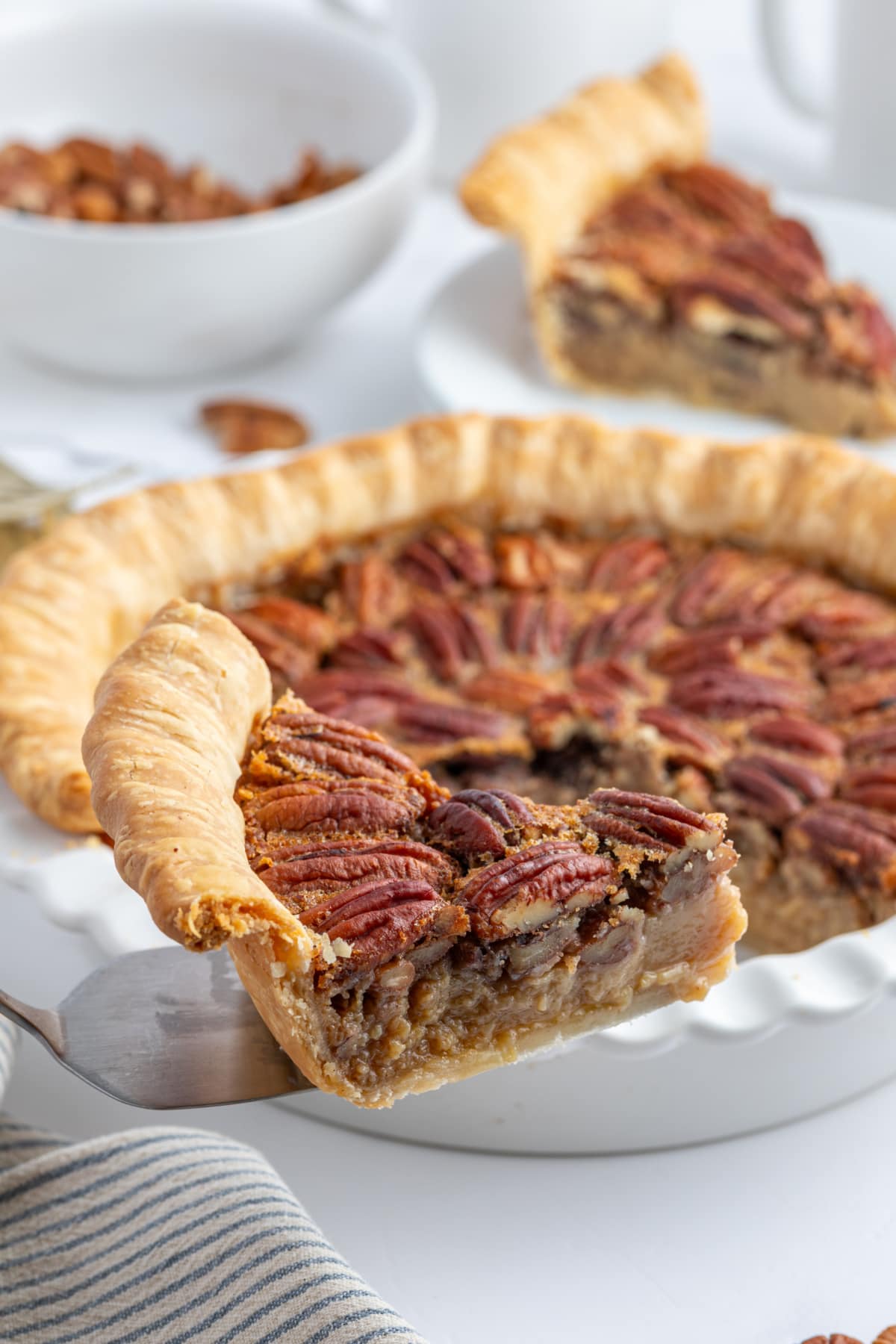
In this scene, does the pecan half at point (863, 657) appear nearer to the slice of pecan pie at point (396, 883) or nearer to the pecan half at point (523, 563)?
the pecan half at point (523, 563)

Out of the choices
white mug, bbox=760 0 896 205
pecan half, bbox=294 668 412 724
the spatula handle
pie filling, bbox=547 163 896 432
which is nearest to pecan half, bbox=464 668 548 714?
pecan half, bbox=294 668 412 724

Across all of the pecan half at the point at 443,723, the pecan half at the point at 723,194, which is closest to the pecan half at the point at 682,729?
the pecan half at the point at 443,723

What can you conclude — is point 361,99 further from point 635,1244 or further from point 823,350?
point 635,1244

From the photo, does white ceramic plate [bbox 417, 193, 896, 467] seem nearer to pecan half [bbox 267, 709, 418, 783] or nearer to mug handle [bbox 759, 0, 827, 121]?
mug handle [bbox 759, 0, 827, 121]

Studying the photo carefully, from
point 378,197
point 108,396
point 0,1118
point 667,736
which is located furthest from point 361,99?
point 0,1118

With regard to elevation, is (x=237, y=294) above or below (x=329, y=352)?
above

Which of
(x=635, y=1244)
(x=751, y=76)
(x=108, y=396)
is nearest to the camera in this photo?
(x=635, y=1244)
